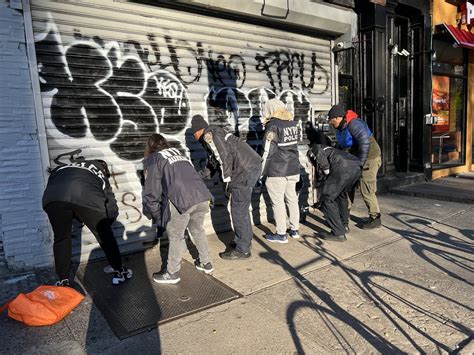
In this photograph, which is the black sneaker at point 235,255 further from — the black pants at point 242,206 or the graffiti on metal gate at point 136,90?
the graffiti on metal gate at point 136,90

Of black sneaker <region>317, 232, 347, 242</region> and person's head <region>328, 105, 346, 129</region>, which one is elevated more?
person's head <region>328, 105, 346, 129</region>

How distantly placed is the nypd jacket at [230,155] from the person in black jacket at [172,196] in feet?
1.77

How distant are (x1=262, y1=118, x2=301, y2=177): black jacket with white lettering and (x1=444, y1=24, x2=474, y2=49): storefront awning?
6.49 metres

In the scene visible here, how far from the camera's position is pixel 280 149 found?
480cm

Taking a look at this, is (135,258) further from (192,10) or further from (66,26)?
(192,10)

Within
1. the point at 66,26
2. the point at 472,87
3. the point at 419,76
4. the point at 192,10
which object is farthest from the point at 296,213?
the point at 472,87

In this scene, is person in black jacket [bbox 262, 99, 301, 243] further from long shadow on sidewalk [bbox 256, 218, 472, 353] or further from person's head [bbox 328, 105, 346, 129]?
long shadow on sidewalk [bbox 256, 218, 472, 353]

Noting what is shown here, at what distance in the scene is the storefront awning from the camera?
8938 millimetres

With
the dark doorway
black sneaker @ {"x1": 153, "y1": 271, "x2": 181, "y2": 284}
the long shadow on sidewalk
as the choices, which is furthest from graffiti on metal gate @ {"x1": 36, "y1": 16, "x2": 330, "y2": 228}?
the dark doorway

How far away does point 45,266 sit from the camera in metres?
4.26

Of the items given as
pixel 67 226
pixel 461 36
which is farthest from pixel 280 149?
pixel 461 36

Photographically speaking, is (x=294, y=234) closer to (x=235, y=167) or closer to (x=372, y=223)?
(x=372, y=223)

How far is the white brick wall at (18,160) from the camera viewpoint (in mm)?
3904

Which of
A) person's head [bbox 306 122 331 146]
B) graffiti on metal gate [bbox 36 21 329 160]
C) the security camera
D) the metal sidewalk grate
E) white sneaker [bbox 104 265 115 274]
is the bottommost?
the metal sidewalk grate
